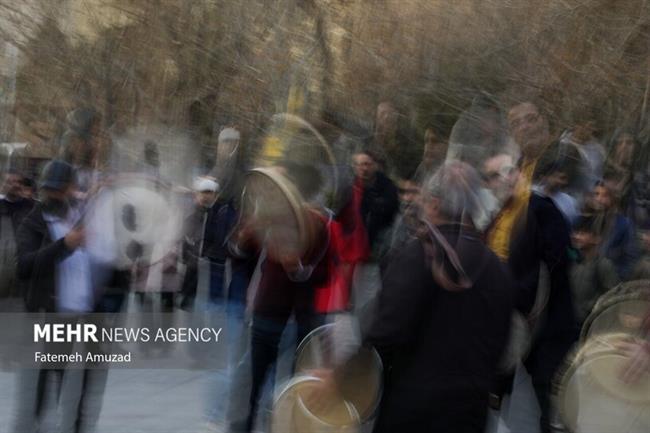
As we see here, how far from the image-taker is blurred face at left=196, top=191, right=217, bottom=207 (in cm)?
853

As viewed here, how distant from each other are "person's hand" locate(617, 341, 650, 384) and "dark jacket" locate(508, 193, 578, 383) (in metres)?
0.63

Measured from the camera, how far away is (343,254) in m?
6.86

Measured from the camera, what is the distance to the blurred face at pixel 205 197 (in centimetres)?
853

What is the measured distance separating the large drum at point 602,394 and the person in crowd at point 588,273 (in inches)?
22.2

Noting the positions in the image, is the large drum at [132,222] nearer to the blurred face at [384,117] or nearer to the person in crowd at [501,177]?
the blurred face at [384,117]

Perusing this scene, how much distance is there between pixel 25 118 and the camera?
14297mm

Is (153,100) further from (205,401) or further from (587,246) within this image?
(587,246)

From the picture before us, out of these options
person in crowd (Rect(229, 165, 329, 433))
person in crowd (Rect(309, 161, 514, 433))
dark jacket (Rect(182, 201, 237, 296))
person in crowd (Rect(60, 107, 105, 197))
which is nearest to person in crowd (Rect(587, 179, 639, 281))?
person in crowd (Rect(229, 165, 329, 433))

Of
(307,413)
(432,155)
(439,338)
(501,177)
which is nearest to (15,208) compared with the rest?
(432,155)

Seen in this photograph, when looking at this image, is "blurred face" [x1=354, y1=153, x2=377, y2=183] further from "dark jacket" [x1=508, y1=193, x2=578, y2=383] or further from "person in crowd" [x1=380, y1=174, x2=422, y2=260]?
"dark jacket" [x1=508, y1=193, x2=578, y2=383]

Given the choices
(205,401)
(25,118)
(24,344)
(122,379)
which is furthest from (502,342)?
(25,118)

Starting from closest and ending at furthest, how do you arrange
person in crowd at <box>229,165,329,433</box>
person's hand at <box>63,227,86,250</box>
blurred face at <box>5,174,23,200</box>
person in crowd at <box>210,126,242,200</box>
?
person's hand at <box>63,227,86,250</box> → person in crowd at <box>229,165,329,433</box> → blurred face at <box>5,174,23,200</box> → person in crowd at <box>210,126,242,200</box>

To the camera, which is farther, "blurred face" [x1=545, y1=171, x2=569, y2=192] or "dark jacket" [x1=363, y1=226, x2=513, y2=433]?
"blurred face" [x1=545, y1=171, x2=569, y2=192]

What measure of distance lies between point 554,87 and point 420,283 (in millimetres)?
9091
